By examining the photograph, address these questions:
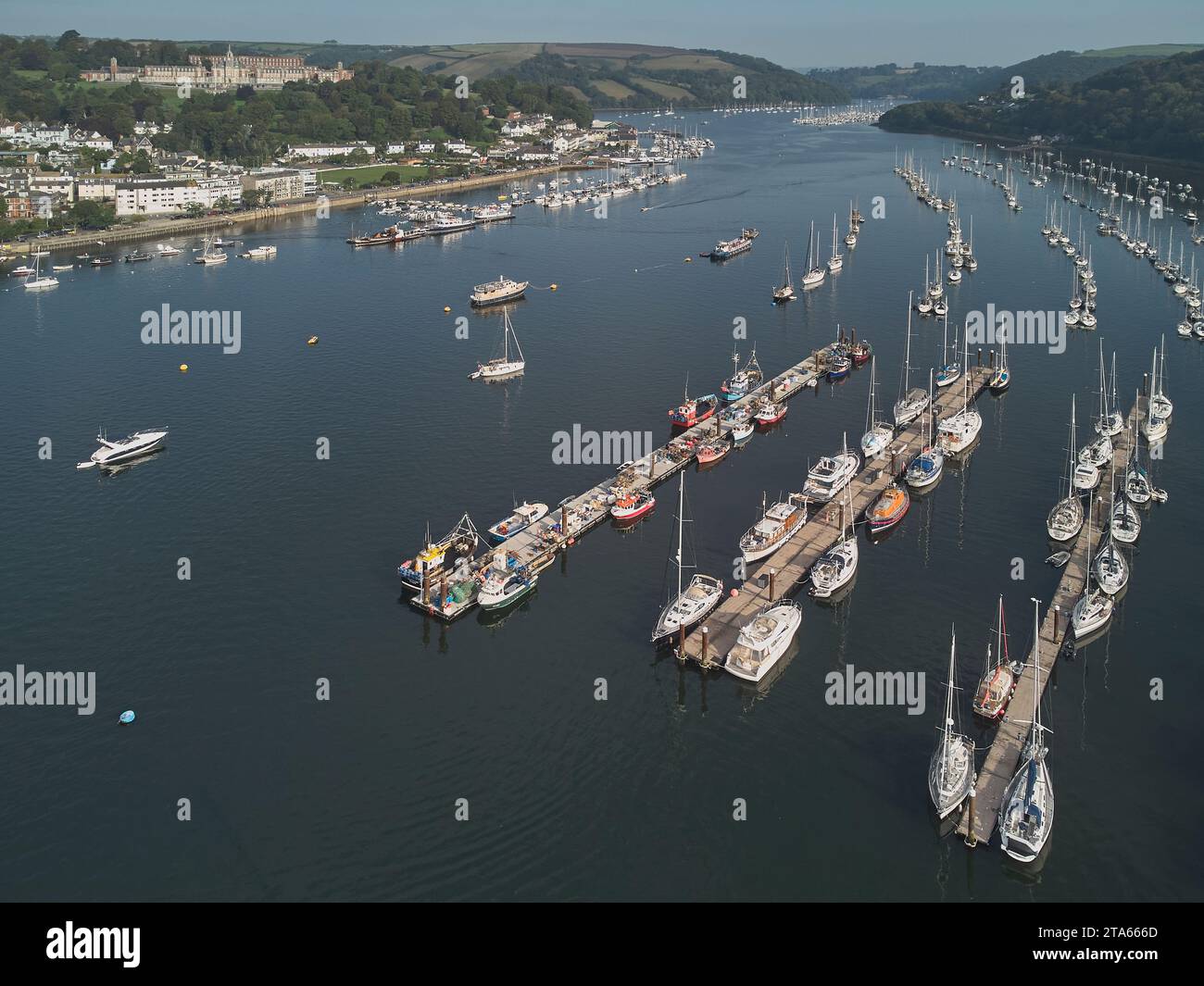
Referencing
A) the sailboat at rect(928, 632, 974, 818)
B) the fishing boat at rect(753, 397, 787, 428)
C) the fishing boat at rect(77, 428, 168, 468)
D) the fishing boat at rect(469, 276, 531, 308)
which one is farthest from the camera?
the fishing boat at rect(469, 276, 531, 308)

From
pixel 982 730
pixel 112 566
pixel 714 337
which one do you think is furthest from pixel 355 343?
pixel 982 730

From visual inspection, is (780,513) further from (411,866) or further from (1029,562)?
(411,866)

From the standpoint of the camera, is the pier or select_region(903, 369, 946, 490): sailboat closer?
the pier

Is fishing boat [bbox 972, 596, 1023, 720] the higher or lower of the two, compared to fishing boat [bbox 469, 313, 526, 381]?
lower

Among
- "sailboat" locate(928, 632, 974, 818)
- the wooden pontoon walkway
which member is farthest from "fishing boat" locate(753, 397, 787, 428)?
"sailboat" locate(928, 632, 974, 818)

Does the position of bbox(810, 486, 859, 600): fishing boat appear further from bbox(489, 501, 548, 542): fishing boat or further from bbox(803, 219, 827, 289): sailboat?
bbox(803, 219, 827, 289): sailboat

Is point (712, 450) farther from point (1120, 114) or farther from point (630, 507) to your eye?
point (1120, 114)
